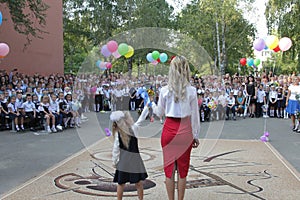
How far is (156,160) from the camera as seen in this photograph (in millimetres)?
6254

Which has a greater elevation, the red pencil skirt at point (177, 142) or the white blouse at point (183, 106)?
the white blouse at point (183, 106)

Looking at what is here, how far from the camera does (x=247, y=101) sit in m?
13.9

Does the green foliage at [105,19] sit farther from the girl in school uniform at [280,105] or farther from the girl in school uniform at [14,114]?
the girl in school uniform at [280,105]

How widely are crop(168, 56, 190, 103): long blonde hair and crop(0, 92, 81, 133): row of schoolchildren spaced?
23.5 ft

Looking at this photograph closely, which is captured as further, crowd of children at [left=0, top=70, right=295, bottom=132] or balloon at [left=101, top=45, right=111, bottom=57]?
crowd of children at [left=0, top=70, right=295, bottom=132]

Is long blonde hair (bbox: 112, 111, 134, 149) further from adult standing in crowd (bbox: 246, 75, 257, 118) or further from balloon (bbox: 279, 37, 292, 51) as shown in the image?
balloon (bbox: 279, 37, 292, 51)

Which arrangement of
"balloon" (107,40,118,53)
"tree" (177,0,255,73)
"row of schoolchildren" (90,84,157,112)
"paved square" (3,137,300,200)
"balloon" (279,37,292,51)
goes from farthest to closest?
"tree" (177,0,255,73), "balloon" (279,37,292,51), "row of schoolchildren" (90,84,157,112), "balloon" (107,40,118,53), "paved square" (3,137,300,200)

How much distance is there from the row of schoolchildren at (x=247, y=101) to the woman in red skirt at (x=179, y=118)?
29.9ft

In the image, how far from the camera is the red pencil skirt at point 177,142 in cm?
355

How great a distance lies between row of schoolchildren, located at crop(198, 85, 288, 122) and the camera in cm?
1277

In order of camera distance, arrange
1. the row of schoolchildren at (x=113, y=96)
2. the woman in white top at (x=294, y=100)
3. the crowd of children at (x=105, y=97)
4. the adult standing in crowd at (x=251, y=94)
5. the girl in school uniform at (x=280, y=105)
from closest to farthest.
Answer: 1. the woman in white top at (x=294, y=100)
2. the crowd of children at (x=105, y=97)
3. the row of schoolchildren at (x=113, y=96)
4. the girl in school uniform at (x=280, y=105)
5. the adult standing in crowd at (x=251, y=94)

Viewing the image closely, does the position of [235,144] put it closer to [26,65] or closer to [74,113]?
[74,113]

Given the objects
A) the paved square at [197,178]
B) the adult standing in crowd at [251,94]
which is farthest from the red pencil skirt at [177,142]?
the adult standing in crowd at [251,94]

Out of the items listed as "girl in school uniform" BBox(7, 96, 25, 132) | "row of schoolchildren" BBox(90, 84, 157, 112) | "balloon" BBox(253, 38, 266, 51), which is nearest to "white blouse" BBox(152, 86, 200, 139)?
"girl in school uniform" BBox(7, 96, 25, 132)
